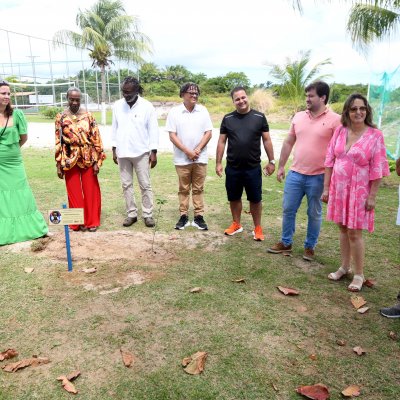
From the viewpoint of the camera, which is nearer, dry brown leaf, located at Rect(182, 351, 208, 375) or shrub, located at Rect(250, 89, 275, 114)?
dry brown leaf, located at Rect(182, 351, 208, 375)

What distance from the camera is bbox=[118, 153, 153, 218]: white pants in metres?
5.32

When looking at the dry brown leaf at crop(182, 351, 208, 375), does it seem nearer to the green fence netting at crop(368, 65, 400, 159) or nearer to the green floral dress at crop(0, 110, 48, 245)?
the green floral dress at crop(0, 110, 48, 245)

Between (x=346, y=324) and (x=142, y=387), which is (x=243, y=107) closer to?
(x=346, y=324)

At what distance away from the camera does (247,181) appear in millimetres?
4812

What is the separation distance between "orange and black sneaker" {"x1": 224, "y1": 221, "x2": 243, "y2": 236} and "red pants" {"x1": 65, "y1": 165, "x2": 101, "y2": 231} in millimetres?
1729

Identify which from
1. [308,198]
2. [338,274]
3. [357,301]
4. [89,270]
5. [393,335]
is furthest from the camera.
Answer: [308,198]

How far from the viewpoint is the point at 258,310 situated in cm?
334

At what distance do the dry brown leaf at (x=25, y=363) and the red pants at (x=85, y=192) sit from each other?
275 centimetres

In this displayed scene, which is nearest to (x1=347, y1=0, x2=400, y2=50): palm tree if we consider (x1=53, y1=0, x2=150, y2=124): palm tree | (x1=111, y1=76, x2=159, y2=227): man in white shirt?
(x1=111, y1=76, x2=159, y2=227): man in white shirt

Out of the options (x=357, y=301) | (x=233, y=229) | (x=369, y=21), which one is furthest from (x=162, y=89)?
(x=357, y=301)

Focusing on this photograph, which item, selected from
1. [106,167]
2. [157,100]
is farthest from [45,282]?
[157,100]

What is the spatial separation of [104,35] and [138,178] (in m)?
22.6

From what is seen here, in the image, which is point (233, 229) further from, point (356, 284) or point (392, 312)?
point (392, 312)

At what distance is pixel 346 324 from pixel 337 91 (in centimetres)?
3792
